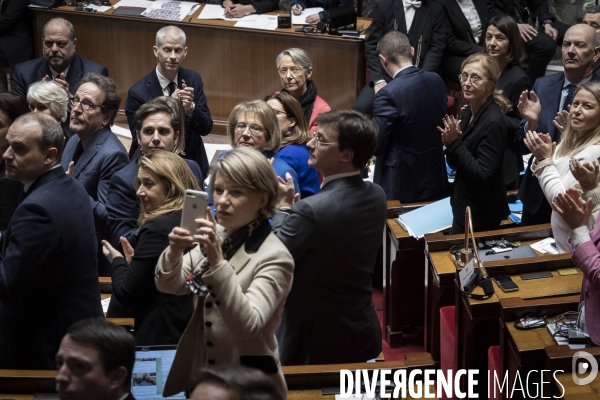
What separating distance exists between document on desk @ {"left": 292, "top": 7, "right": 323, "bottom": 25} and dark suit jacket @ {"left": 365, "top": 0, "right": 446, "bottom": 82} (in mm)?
964

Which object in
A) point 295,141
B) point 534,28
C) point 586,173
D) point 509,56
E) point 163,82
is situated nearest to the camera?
point 586,173

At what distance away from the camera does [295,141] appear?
4.39 metres

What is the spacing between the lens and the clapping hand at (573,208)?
10.7 feet

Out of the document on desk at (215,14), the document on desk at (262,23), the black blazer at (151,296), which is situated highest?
the document on desk at (215,14)

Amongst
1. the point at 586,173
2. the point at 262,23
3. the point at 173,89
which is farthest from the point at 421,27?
the point at 586,173

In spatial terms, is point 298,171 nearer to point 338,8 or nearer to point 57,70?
point 57,70

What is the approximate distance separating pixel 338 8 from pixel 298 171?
386 cm

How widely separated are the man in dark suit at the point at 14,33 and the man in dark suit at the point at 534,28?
4338mm

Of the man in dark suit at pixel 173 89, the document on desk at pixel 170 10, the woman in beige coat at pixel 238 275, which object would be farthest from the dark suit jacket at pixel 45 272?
the document on desk at pixel 170 10

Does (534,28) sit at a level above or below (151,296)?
above

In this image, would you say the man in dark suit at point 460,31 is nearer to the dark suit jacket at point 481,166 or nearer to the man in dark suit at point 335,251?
the dark suit jacket at point 481,166

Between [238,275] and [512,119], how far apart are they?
321 cm

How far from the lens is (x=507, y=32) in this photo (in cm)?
582

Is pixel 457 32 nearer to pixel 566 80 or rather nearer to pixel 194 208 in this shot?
pixel 566 80
